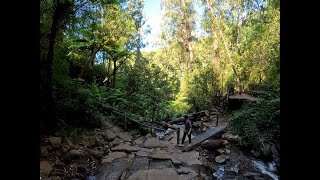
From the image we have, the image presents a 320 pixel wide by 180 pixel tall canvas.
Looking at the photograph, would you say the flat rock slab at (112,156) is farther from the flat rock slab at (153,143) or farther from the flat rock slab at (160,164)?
the flat rock slab at (153,143)

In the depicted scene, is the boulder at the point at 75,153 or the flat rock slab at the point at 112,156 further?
the flat rock slab at the point at 112,156

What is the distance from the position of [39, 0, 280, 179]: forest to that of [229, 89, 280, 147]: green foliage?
41 millimetres

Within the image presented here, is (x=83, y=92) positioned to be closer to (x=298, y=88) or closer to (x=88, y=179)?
(x=88, y=179)

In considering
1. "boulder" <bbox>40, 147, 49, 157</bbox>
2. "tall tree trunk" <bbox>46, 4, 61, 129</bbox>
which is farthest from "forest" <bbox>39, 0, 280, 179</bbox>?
"boulder" <bbox>40, 147, 49, 157</bbox>

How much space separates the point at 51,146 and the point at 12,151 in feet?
23.8

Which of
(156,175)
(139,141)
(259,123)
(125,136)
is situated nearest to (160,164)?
(156,175)

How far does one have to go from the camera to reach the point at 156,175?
733 centimetres

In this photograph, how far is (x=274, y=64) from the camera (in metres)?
16.3

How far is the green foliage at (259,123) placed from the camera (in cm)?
1109

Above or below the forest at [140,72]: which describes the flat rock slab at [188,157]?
below

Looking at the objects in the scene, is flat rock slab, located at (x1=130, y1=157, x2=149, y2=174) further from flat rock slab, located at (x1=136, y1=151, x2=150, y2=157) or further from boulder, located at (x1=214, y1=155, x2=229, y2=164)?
boulder, located at (x1=214, y1=155, x2=229, y2=164)

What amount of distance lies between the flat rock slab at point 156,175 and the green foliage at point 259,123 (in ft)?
16.1

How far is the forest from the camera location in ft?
29.6

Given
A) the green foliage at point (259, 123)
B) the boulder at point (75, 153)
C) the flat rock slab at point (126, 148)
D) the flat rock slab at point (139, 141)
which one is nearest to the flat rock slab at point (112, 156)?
the flat rock slab at point (126, 148)
